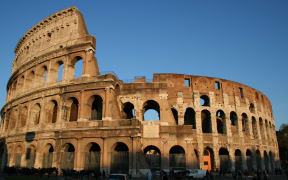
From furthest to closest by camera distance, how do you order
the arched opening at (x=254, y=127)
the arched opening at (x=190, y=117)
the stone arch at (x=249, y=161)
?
1. the arched opening at (x=254, y=127)
2. the arched opening at (x=190, y=117)
3. the stone arch at (x=249, y=161)

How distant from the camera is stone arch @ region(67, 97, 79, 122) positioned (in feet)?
75.3

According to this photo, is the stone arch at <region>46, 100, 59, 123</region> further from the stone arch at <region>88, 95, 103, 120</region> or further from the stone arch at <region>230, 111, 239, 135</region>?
the stone arch at <region>230, 111, 239, 135</region>

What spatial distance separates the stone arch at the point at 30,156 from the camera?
22714 millimetres

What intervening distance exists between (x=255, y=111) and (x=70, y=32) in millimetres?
26665

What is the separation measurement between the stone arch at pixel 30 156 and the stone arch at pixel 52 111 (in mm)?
3303

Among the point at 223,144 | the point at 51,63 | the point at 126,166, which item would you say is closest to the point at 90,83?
the point at 51,63

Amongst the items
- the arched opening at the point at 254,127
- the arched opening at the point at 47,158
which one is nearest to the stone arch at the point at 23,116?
the arched opening at the point at 47,158

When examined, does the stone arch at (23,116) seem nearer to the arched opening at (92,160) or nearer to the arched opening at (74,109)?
the arched opening at (74,109)

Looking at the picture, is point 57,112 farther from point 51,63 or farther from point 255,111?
point 255,111

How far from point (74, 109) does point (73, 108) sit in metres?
0.15

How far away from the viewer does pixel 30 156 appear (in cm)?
2305

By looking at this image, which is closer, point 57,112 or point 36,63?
point 57,112

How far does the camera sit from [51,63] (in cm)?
2538

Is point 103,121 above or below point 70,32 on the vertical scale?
below
